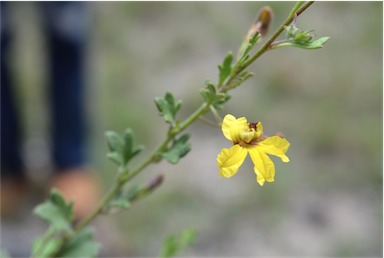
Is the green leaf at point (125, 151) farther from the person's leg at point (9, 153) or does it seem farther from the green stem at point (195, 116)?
the person's leg at point (9, 153)

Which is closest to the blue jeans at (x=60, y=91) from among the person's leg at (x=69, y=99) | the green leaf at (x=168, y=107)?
the person's leg at (x=69, y=99)

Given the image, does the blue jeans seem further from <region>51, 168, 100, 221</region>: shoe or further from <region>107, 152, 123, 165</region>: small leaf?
<region>107, 152, 123, 165</region>: small leaf

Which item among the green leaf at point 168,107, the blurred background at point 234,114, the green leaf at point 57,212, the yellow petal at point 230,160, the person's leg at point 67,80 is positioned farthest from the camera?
the blurred background at point 234,114

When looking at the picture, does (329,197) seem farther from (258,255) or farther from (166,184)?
(166,184)

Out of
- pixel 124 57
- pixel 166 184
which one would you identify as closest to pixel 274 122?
pixel 166 184

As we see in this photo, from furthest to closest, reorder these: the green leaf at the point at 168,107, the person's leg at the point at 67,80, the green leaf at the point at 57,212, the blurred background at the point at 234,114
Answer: the blurred background at the point at 234,114
the person's leg at the point at 67,80
the green leaf at the point at 57,212
the green leaf at the point at 168,107

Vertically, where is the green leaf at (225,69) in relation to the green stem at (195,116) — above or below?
above
